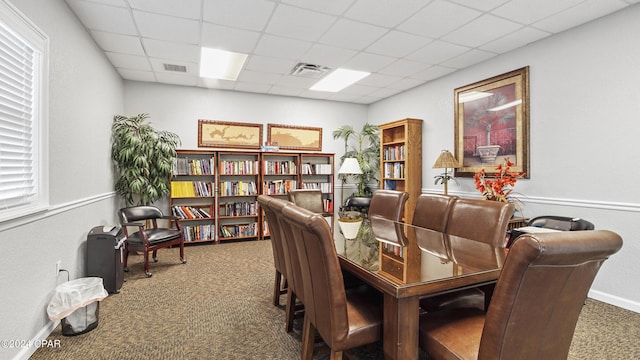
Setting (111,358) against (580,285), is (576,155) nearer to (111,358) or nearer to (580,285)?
(580,285)

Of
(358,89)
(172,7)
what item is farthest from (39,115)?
Result: (358,89)

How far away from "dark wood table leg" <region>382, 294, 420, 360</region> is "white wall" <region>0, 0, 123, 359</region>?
6.95 ft

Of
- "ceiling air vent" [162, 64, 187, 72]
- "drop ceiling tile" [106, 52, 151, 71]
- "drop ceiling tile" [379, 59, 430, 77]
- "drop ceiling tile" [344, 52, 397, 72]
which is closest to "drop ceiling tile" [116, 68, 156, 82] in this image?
"drop ceiling tile" [106, 52, 151, 71]

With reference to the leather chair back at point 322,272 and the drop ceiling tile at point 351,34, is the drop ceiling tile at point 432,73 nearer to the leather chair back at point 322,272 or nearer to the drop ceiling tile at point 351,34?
the drop ceiling tile at point 351,34

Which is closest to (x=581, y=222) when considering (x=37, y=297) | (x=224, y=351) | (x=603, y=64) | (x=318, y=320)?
(x=603, y=64)

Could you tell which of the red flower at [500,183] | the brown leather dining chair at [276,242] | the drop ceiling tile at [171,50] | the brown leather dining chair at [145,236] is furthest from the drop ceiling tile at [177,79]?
the red flower at [500,183]

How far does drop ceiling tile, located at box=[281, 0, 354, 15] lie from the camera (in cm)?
258

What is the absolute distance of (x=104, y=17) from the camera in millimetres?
2805

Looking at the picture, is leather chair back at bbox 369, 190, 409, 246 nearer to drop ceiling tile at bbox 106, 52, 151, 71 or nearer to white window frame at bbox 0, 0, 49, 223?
white window frame at bbox 0, 0, 49, 223

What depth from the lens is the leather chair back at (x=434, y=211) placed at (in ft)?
8.51

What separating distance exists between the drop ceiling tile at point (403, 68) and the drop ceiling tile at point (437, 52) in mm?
121

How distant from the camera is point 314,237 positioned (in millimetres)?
1334

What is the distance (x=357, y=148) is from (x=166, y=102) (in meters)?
3.55

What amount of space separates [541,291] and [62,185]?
3248mm
